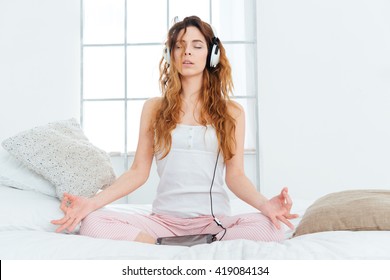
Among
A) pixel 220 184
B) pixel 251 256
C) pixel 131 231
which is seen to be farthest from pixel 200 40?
pixel 251 256

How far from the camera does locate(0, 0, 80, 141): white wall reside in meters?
3.90

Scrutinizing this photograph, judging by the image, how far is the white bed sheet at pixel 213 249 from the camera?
1142mm

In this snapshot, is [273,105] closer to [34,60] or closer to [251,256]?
[34,60]

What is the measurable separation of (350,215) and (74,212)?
837 millimetres

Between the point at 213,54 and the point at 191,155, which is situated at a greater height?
the point at 213,54

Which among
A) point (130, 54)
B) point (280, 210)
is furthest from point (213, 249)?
point (130, 54)

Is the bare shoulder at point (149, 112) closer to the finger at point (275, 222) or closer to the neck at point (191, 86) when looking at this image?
the neck at point (191, 86)

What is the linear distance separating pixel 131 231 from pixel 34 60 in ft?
9.32

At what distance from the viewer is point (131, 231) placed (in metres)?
1.47

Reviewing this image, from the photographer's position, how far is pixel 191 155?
1.81m

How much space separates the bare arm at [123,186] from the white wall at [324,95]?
79.3 inches

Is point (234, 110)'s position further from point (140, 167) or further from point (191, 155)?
point (140, 167)
